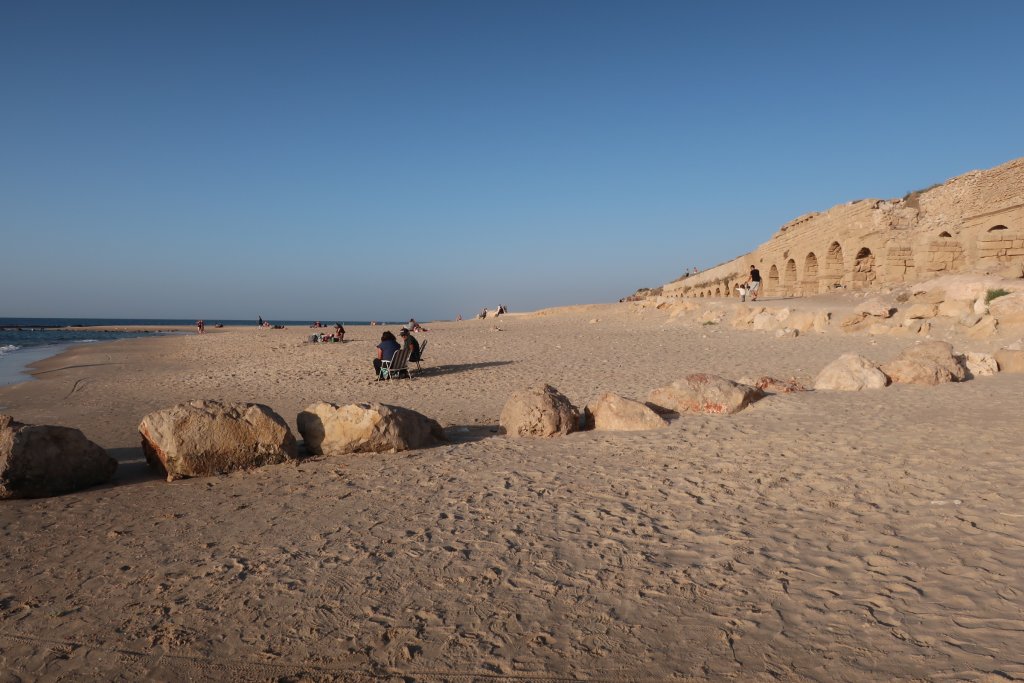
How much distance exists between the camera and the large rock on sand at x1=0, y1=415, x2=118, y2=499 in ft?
16.6

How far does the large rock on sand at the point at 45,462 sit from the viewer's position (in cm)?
505

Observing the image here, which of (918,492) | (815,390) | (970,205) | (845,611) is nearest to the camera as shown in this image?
(845,611)

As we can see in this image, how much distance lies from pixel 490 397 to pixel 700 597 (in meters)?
7.64

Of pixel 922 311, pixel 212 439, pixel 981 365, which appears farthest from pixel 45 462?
pixel 922 311

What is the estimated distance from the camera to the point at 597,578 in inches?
134

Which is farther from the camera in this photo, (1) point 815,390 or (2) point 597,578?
(1) point 815,390

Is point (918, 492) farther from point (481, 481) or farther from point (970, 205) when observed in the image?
point (970, 205)

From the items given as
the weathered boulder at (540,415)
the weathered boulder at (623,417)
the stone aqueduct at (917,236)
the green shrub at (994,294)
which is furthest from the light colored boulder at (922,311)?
the weathered boulder at (540,415)

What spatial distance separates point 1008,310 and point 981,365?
14.8ft

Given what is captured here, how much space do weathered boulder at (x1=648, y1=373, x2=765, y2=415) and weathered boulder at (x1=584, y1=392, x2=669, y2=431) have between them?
574 millimetres

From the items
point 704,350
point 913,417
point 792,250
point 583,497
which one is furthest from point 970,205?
point 583,497

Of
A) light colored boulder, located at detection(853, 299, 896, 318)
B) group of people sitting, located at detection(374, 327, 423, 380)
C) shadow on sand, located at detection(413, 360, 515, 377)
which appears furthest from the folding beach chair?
light colored boulder, located at detection(853, 299, 896, 318)

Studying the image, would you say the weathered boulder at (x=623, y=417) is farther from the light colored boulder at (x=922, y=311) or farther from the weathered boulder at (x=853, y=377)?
the light colored boulder at (x=922, y=311)

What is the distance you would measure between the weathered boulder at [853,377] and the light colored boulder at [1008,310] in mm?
6008
